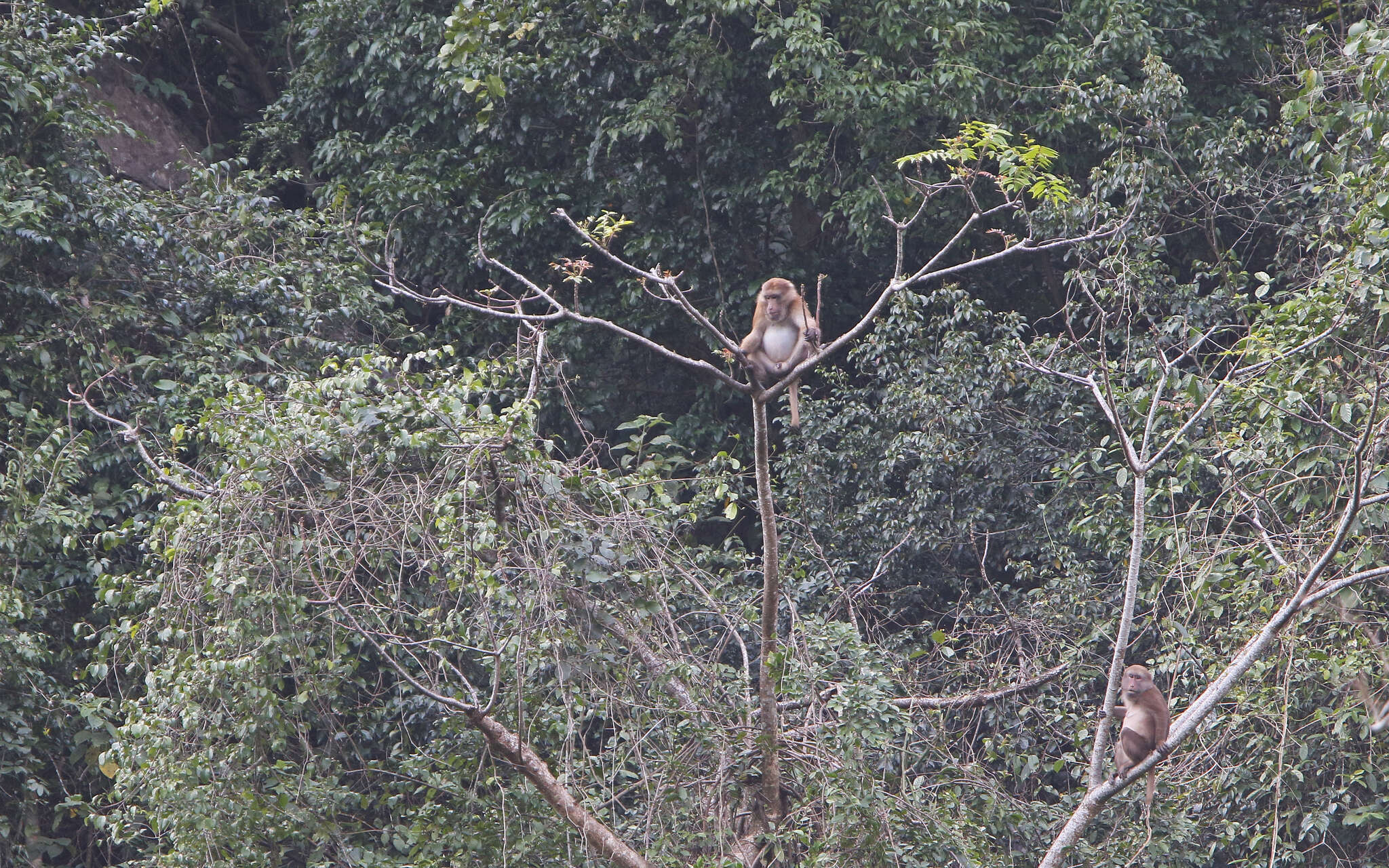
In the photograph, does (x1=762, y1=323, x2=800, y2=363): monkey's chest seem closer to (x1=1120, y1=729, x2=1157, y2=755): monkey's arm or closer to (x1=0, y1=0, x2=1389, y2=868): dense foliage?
(x1=0, y1=0, x2=1389, y2=868): dense foliage

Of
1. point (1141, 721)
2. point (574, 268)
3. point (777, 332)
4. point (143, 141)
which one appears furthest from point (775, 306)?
point (143, 141)

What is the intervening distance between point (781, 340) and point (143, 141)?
16.0ft

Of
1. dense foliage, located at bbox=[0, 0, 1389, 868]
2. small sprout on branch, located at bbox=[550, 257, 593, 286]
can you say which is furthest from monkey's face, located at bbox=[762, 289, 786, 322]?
small sprout on branch, located at bbox=[550, 257, 593, 286]

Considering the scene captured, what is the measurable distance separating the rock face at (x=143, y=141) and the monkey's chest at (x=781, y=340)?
4488 mm

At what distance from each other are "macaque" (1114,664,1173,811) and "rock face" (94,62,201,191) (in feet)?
21.7

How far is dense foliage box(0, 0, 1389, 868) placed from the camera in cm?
480

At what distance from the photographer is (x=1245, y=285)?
8.83 m

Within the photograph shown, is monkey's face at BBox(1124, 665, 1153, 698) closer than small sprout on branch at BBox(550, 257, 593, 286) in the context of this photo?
No

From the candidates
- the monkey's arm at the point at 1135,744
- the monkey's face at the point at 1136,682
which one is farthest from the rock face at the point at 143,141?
the monkey's arm at the point at 1135,744

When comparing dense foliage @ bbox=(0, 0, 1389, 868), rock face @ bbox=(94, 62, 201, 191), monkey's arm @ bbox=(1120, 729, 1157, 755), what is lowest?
monkey's arm @ bbox=(1120, 729, 1157, 755)

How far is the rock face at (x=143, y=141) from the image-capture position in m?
9.53

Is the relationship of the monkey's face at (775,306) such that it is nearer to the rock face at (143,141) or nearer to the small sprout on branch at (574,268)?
the small sprout on branch at (574,268)

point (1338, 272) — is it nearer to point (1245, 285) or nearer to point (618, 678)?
point (1245, 285)

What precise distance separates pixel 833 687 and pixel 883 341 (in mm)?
3511
